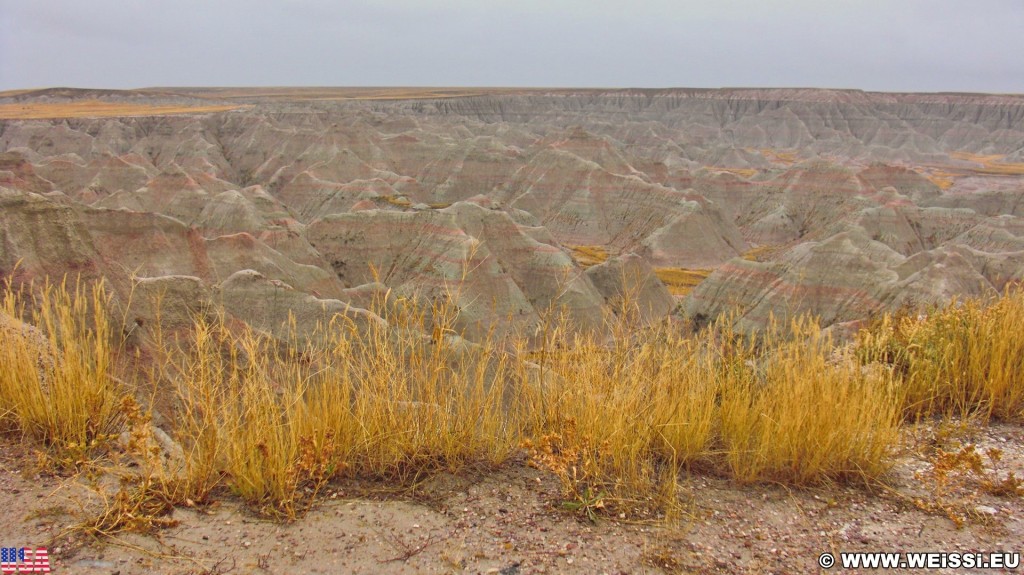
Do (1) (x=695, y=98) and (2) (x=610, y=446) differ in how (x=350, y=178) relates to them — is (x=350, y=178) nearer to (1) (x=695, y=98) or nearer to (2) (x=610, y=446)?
(2) (x=610, y=446)

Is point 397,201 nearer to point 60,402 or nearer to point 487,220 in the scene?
point 487,220

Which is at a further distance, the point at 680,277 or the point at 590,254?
the point at 590,254

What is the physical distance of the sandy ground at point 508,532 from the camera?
3584 millimetres

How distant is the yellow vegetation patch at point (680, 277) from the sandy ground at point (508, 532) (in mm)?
44126

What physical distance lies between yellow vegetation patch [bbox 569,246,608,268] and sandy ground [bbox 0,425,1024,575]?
48.8 meters

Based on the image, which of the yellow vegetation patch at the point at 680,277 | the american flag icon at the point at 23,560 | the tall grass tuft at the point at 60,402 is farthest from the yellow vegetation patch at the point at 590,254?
the american flag icon at the point at 23,560

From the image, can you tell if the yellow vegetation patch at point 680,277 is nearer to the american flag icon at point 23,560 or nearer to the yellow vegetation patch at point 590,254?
the yellow vegetation patch at point 590,254

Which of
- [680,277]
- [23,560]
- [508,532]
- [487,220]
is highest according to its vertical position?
[23,560]

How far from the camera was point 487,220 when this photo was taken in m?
38.9

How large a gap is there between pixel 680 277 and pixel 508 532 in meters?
50.1

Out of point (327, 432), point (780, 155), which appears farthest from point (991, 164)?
point (327, 432)

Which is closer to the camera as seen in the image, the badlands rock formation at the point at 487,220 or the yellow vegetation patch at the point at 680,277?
the badlands rock formation at the point at 487,220

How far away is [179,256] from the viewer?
2602 centimetres

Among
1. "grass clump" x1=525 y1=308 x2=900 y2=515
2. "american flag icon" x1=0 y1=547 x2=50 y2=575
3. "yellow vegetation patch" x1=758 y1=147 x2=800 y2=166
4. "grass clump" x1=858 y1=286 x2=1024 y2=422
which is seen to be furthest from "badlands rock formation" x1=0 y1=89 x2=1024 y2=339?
"american flag icon" x1=0 y1=547 x2=50 y2=575
